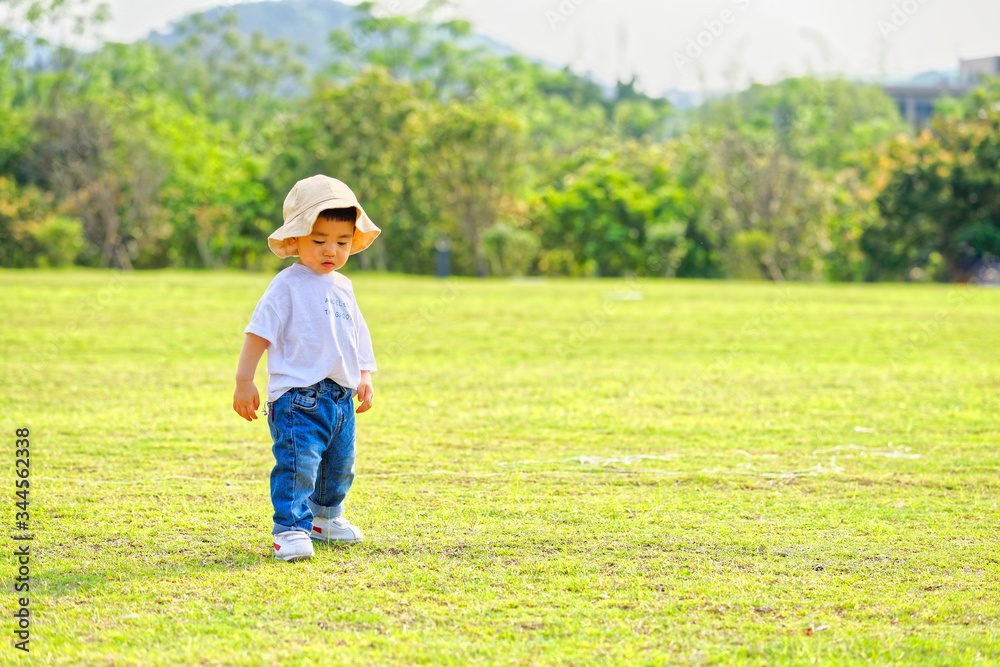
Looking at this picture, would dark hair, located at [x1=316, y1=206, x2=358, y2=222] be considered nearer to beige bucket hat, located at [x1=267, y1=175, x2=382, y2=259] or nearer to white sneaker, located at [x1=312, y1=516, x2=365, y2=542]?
beige bucket hat, located at [x1=267, y1=175, x2=382, y2=259]

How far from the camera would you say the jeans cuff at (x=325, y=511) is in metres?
3.99

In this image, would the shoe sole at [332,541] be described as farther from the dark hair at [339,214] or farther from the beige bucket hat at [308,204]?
the dark hair at [339,214]

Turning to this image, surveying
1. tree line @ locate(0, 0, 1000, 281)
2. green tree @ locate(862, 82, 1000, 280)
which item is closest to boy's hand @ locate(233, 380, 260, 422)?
tree line @ locate(0, 0, 1000, 281)

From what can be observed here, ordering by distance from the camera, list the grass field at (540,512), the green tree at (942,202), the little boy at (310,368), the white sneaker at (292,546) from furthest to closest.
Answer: the green tree at (942,202), the little boy at (310,368), the white sneaker at (292,546), the grass field at (540,512)

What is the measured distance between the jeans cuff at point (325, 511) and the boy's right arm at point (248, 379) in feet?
1.29

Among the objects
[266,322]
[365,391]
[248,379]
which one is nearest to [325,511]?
[365,391]

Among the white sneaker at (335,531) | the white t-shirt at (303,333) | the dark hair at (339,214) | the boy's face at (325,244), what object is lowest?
the white sneaker at (335,531)

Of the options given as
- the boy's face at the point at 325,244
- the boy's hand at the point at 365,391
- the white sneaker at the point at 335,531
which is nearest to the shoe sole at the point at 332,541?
the white sneaker at the point at 335,531

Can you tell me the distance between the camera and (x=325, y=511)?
3992 millimetres

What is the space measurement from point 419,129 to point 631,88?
128 feet

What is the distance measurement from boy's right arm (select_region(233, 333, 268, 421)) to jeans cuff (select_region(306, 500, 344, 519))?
395 millimetres

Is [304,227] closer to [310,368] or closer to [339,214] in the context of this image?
[339,214]

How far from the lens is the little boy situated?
12.4ft

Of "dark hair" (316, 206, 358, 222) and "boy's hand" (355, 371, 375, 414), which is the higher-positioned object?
"dark hair" (316, 206, 358, 222)
